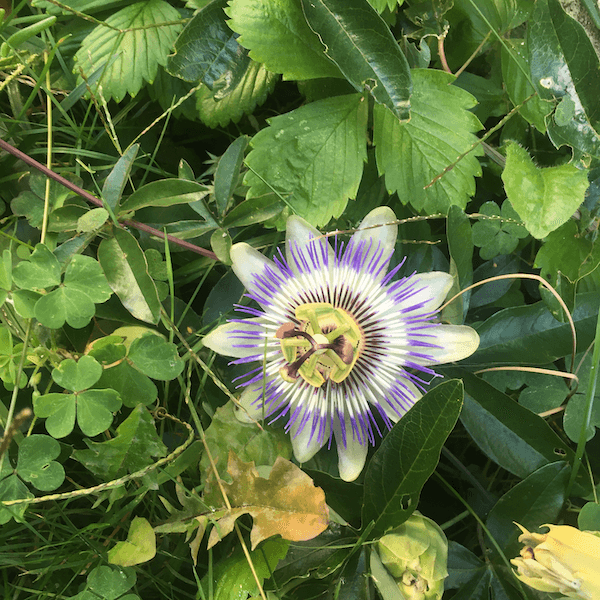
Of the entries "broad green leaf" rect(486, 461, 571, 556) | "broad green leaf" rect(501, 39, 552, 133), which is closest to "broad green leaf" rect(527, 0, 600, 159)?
"broad green leaf" rect(501, 39, 552, 133)

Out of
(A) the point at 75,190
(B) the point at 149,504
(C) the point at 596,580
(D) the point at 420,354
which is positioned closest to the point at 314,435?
(D) the point at 420,354

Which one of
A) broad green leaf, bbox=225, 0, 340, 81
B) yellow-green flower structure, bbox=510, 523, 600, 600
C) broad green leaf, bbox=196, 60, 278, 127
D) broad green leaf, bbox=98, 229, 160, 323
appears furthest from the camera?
broad green leaf, bbox=196, 60, 278, 127

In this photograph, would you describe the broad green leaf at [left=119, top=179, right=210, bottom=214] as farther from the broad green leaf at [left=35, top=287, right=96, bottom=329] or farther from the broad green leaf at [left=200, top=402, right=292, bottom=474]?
the broad green leaf at [left=200, top=402, right=292, bottom=474]

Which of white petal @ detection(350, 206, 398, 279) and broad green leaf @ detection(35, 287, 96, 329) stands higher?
white petal @ detection(350, 206, 398, 279)

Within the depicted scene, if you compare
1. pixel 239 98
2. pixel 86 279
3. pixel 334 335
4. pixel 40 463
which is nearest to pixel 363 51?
pixel 239 98

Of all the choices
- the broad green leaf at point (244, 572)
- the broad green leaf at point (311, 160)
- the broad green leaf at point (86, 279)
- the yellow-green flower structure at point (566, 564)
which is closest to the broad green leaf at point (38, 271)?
the broad green leaf at point (86, 279)

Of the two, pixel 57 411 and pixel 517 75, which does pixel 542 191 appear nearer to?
pixel 517 75
